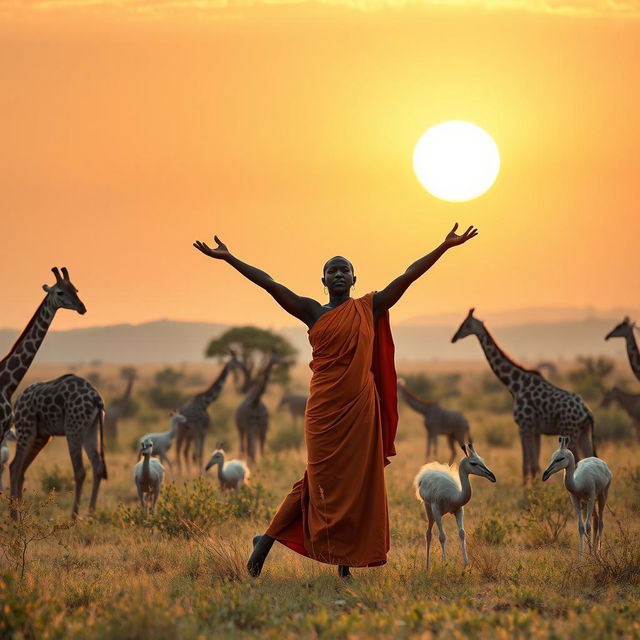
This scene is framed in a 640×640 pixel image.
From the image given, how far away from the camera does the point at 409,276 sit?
8.75 meters

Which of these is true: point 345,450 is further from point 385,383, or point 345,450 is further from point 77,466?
point 77,466

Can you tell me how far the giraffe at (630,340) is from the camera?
14180mm

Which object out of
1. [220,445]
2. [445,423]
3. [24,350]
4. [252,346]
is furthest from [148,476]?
[252,346]

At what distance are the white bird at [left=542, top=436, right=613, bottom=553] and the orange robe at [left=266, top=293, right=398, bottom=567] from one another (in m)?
2.09

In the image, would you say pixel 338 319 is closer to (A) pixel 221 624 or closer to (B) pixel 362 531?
(B) pixel 362 531

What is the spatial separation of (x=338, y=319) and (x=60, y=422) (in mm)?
6178

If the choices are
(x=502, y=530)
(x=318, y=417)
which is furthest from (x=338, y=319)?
(x=502, y=530)

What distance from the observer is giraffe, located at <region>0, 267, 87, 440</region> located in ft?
37.9

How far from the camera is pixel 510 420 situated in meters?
30.1

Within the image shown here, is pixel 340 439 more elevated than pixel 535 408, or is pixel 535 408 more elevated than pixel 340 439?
pixel 535 408

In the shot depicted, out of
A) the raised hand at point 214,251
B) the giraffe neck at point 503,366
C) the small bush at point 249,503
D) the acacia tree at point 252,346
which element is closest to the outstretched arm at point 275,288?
the raised hand at point 214,251

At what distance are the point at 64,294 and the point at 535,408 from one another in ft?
24.1

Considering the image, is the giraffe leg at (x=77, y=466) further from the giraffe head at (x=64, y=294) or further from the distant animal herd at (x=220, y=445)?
the giraffe head at (x=64, y=294)

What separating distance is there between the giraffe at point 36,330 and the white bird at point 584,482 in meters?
5.58
